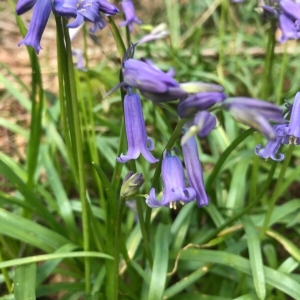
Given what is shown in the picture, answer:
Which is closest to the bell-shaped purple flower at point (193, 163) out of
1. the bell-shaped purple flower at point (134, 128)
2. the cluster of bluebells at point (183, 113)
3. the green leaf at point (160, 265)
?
the cluster of bluebells at point (183, 113)

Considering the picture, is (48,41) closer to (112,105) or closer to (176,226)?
(112,105)

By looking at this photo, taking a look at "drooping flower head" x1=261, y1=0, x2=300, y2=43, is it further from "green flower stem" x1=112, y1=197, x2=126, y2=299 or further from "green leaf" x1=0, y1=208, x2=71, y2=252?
"green leaf" x1=0, y1=208, x2=71, y2=252

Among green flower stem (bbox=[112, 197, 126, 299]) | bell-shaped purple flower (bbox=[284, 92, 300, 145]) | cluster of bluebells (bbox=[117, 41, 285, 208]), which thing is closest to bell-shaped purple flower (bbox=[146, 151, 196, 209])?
cluster of bluebells (bbox=[117, 41, 285, 208])

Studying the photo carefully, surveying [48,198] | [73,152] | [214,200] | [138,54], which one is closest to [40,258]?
[73,152]

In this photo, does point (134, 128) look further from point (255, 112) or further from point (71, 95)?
point (255, 112)

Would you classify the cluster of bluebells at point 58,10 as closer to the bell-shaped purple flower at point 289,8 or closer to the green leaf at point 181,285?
the bell-shaped purple flower at point 289,8

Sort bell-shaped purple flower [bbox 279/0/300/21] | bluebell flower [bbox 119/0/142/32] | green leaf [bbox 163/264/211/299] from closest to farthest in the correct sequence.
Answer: green leaf [bbox 163/264/211/299] < bell-shaped purple flower [bbox 279/0/300/21] < bluebell flower [bbox 119/0/142/32]
